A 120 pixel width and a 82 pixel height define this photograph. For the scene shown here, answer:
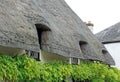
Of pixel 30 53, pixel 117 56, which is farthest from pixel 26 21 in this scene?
pixel 117 56

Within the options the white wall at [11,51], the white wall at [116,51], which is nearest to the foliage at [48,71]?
the white wall at [11,51]

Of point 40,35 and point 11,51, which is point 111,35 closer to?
point 40,35

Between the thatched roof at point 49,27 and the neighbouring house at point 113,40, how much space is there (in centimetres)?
845

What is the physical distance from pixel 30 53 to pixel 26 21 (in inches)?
60.9

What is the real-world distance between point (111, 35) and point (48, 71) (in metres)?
18.4

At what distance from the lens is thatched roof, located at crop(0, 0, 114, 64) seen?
44.1ft

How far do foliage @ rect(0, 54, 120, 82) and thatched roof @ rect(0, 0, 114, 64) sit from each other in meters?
0.49

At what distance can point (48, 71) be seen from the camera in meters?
15.4

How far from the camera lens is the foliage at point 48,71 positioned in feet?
42.5

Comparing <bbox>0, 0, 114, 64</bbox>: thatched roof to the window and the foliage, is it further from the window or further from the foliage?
the foliage

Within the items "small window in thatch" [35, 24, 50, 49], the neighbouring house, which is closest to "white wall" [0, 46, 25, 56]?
"small window in thatch" [35, 24, 50, 49]

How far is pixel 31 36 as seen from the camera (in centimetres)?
1427

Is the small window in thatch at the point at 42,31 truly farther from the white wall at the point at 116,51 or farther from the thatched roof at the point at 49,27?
the white wall at the point at 116,51

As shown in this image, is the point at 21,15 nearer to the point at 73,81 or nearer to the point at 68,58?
the point at 68,58
